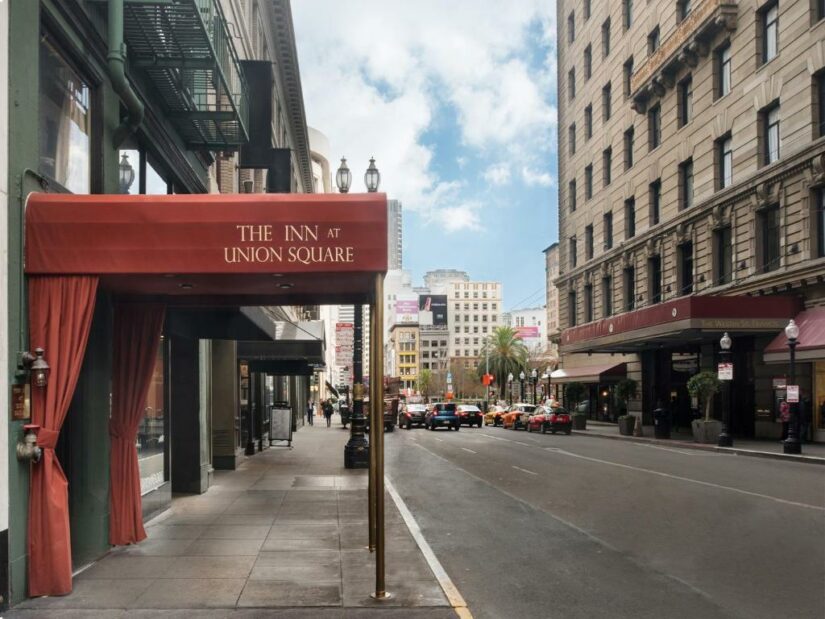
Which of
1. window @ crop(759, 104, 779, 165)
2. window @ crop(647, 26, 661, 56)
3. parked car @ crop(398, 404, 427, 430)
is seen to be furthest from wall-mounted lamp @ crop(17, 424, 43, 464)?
parked car @ crop(398, 404, 427, 430)

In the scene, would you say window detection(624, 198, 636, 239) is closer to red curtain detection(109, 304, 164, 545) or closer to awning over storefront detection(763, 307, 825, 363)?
awning over storefront detection(763, 307, 825, 363)

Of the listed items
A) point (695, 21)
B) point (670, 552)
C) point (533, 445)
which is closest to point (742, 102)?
point (695, 21)

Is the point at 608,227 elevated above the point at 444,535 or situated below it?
above

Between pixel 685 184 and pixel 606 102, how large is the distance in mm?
12171

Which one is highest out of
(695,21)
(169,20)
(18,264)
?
(695,21)

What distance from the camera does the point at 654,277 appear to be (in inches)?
1599

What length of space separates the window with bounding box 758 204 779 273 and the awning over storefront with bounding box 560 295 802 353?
2193 mm

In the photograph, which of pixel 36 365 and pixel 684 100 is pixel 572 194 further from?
pixel 36 365

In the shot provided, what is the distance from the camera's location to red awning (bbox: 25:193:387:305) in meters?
7.45

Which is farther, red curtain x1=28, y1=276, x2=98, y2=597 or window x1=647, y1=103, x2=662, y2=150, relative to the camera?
window x1=647, y1=103, x2=662, y2=150

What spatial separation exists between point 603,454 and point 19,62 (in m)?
21.4

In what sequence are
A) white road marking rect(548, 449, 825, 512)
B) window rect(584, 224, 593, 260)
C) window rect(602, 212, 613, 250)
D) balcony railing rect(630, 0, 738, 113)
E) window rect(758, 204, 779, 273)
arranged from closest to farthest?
1. white road marking rect(548, 449, 825, 512)
2. window rect(758, 204, 779, 273)
3. balcony railing rect(630, 0, 738, 113)
4. window rect(602, 212, 613, 250)
5. window rect(584, 224, 593, 260)

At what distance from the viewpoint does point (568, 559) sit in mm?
9344

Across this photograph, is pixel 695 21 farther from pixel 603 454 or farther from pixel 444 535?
pixel 444 535
